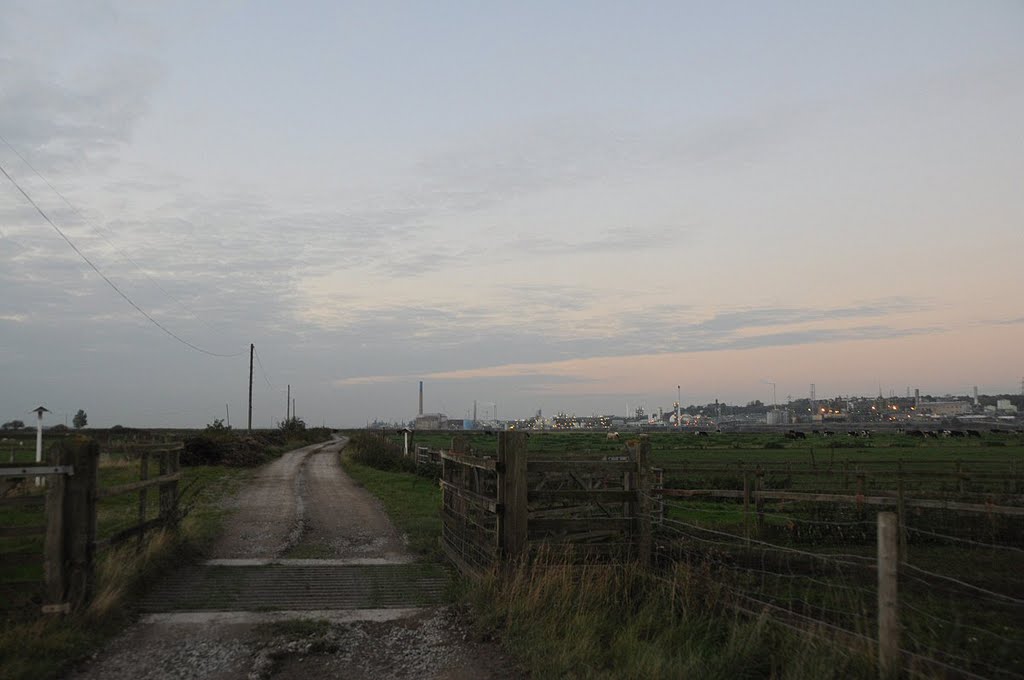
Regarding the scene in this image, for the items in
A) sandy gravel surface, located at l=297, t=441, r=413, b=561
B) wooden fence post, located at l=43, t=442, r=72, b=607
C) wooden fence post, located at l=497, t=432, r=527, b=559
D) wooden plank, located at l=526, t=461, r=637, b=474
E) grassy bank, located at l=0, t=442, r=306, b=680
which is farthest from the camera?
sandy gravel surface, located at l=297, t=441, r=413, b=561

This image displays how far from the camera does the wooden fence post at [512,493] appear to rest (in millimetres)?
9164

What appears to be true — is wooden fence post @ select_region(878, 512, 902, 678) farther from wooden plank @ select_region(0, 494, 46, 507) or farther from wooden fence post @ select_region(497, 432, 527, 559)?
wooden plank @ select_region(0, 494, 46, 507)

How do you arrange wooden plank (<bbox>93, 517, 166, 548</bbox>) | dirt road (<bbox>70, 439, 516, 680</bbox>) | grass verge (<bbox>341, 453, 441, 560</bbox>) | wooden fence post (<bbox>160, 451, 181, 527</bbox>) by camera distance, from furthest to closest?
grass verge (<bbox>341, 453, 441, 560</bbox>) → wooden fence post (<bbox>160, 451, 181, 527</bbox>) → wooden plank (<bbox>93, 517, 166, 548</bbox>) → dirt road (<bbox>70, 439, 516, 680</bbox>)

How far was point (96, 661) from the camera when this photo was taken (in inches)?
278

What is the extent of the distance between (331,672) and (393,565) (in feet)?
16.3

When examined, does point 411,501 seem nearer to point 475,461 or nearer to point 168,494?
point 168,494

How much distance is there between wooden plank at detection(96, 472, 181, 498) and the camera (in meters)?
9.07

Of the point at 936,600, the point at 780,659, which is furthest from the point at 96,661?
the point at 936,600

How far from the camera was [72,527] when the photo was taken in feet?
26.8

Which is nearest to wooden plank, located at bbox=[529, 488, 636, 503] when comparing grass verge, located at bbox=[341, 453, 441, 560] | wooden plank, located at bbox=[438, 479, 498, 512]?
wooden plank, located at bbox=[438, 479, 498, 512]

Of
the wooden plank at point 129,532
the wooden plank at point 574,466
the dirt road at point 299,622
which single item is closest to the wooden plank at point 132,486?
the wooden plank at point 129,532

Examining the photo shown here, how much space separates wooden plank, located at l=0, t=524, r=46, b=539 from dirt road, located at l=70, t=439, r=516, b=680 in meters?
1.38

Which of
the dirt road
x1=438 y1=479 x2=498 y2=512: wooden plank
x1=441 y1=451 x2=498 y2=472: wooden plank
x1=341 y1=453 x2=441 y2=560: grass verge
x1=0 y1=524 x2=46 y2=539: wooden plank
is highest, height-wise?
x1=441 y1=451 x2=498 y2=472: wooden plank

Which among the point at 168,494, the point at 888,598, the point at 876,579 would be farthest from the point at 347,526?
the point at 888,598
